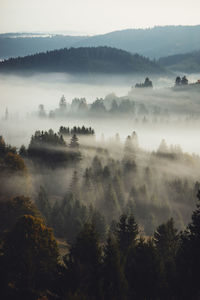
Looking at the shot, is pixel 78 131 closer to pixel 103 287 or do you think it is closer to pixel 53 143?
pixel 53 143

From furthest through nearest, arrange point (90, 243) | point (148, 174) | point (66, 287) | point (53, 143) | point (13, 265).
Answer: point (148, 174) < point (53, 143) < point (13, 265) < point (90, 243) < point (66, 287)

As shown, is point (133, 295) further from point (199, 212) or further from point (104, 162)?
point (104, 162)

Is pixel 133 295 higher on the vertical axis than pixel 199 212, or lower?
lower

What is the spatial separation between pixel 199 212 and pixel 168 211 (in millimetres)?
84146

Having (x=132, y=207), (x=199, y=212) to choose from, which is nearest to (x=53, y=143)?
(x=132, y=207)

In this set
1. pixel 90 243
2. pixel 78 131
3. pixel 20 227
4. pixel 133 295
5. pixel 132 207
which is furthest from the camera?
pixel 78 131

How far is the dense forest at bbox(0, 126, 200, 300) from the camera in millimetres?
32188

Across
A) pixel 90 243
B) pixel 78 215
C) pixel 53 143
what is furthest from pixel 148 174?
pixel 90 243

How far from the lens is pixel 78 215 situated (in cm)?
8644

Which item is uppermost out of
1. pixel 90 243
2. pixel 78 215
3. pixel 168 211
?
pixel 90 243

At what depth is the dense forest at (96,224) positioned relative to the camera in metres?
32.2

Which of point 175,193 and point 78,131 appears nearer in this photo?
point 175,193

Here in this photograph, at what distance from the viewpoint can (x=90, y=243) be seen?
1273 inches

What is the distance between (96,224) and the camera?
83.2m
